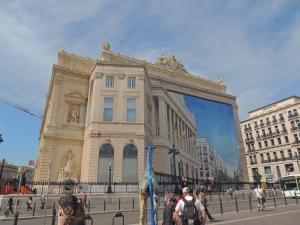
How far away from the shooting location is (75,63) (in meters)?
46.6

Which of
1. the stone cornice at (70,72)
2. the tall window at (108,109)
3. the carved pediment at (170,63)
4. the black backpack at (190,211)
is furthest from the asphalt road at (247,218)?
the carved pediment at (170,63)

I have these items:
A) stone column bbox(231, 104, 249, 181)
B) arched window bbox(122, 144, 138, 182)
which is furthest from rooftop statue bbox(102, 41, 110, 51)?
stone column bbox(231, 104, 249, 181)

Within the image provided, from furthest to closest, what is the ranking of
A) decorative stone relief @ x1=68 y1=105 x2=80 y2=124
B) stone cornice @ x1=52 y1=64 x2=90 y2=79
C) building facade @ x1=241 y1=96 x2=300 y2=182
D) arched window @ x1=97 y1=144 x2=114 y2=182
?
1. building facade @ x1=241 y1=96 x2=300 y2=182
2. stone cornice @ x1=52 y1=64 x2=90 y2=79
3. decorative stone relief @ x1=68 y1=105 x2=80 y2=124
4. arched window @ x1=97 y1=144 x2=114 y2=182

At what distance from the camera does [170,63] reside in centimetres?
6141

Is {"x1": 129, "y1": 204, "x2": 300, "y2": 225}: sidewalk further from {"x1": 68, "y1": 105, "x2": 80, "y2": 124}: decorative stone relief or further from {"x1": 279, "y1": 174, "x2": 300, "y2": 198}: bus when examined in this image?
{"x1": 68, "y1": 105, "x2": 80, "y2": 124}: decorative stone relief

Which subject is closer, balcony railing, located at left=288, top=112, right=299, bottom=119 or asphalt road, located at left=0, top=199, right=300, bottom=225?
asphalt road, located at left=0, top=199, right=300, bottom=225

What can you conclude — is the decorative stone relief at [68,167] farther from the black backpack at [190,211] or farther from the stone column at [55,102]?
the black backpack at [190,211]

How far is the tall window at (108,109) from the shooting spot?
37438 millimetres

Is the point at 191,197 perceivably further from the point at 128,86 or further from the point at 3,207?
the point at 128,86

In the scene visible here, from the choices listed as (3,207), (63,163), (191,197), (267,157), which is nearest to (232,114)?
(267,157)

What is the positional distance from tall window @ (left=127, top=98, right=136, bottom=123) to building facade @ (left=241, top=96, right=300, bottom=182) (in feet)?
127

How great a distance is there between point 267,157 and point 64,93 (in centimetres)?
5624

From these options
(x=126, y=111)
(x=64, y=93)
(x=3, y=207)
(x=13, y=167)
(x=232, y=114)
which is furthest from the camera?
(x=13, y=167)

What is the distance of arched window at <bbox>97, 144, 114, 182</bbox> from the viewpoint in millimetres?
33469
